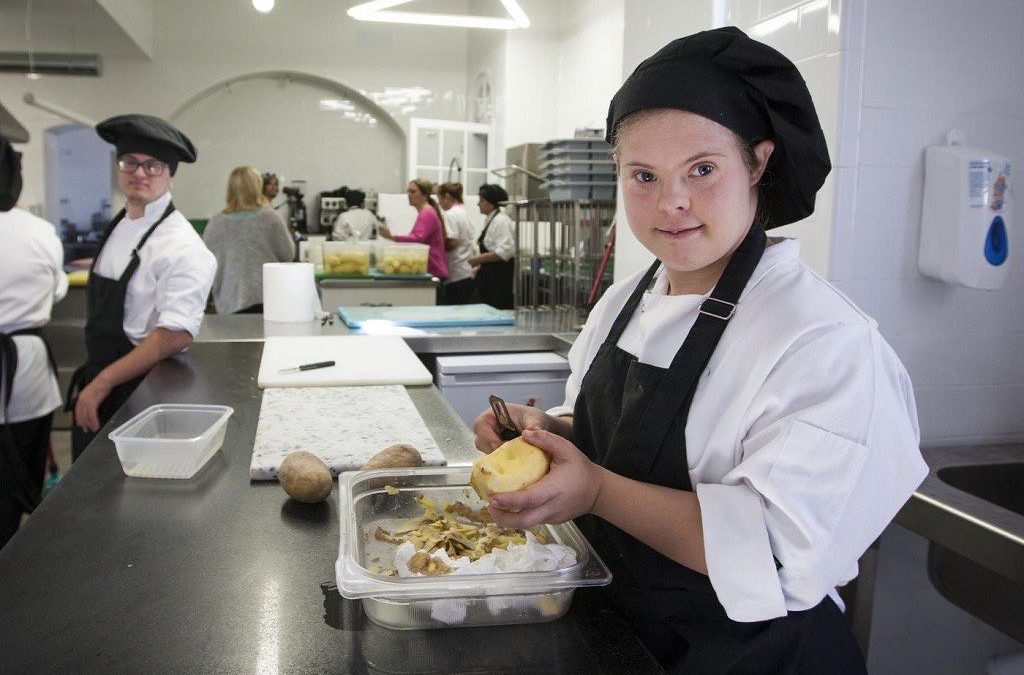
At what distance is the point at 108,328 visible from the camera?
2705 mm

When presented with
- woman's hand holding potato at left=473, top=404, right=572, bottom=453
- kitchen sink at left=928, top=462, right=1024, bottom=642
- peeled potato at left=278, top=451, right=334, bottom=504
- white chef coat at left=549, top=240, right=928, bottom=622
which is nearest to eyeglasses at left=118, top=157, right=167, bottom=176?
peeled potato at left=278, top=451, right=334, bottom=504

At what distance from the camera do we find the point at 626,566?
1158mm

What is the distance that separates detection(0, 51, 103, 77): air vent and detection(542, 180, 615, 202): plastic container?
560cm

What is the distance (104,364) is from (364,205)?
783 centimetres

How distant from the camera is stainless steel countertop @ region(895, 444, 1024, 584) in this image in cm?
149

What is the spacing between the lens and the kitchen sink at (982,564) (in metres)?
1.60

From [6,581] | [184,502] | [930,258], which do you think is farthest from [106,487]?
[930,258]

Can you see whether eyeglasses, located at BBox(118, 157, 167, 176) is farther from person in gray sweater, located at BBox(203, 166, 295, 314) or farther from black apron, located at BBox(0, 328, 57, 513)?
person in gray sweater, located at BBox(203, 166, 295, 314)

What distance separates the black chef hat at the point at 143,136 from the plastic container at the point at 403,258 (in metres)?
2.68

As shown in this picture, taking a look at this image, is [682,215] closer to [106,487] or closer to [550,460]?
[550,460]

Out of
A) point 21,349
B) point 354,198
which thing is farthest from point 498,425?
point 354,198

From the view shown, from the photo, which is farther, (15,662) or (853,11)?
(853,11)

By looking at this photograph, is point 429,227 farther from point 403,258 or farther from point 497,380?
point 497,380

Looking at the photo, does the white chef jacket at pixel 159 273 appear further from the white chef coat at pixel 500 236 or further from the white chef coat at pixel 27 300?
the white chef coat at pixel 500 236
